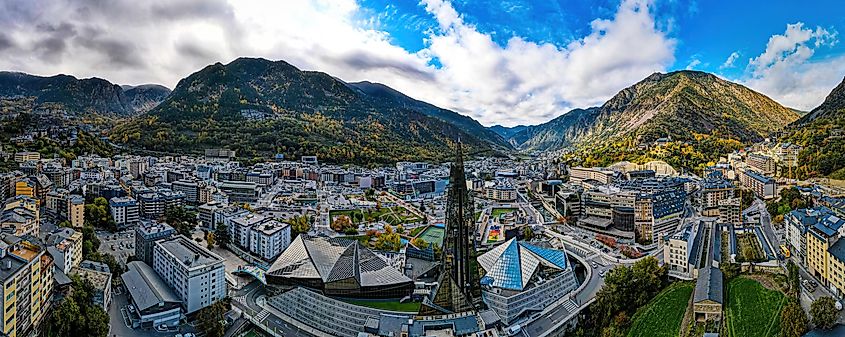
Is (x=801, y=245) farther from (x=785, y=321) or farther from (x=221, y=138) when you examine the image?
(x=221, y=138)

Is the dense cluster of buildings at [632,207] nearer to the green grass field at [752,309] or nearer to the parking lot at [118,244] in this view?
the green grass field at [752,309]

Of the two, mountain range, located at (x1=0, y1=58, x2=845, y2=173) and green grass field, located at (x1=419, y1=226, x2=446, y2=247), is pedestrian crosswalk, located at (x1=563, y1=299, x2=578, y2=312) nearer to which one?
green grass field, located at (x1=419, y1=226, x2=446, y2=247)

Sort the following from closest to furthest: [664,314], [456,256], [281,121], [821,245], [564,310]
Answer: [456,256] < [821,245] < [664,314] < [564,310] < [281,121]

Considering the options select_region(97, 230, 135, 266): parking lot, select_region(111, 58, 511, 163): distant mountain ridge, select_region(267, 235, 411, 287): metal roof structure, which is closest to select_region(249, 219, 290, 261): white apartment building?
select_region(97, 230, 135, 266): parking lot

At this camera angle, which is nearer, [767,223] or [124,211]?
[767,223]

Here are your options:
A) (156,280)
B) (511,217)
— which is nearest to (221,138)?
(511,217)

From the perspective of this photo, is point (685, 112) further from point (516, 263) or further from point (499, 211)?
point (516, 263)

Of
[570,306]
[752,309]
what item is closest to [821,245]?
[752,309]
